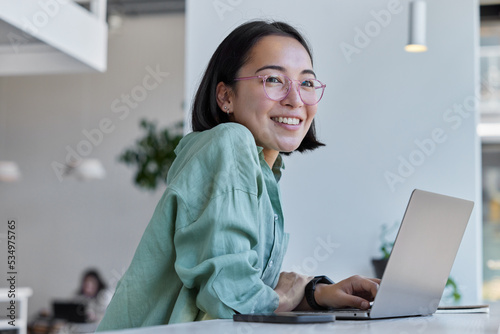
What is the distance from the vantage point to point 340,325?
3.03ft

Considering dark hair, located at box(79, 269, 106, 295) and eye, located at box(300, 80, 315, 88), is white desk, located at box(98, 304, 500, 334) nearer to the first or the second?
eye, located at box(300, 80, 315, 88)

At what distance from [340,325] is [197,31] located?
230 cm

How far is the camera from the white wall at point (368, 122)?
295cm

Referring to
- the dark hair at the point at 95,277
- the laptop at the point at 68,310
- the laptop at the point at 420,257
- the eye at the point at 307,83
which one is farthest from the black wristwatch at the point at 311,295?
the dark hair at the point at 95,277

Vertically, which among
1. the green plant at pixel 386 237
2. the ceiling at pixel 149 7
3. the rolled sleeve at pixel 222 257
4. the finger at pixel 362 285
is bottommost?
the green plant at pixel 386 237

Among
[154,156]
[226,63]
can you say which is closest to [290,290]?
[226,63]

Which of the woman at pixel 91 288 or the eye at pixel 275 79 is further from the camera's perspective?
the woman at pixel 91 288

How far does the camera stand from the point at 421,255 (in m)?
1.06

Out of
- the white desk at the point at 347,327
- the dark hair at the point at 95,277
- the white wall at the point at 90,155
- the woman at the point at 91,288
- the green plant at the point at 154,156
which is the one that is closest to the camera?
the white desk at the point at 347,327

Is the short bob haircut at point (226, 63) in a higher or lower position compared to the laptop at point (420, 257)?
higher

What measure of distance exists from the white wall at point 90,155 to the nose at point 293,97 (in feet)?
22.6

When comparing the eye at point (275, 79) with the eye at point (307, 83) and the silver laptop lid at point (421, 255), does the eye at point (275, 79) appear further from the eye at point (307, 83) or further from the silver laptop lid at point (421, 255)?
the silver laptop lid at point (421, 255)

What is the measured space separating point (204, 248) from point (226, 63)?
0.56 m

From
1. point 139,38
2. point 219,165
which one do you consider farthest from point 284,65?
point 139,38
